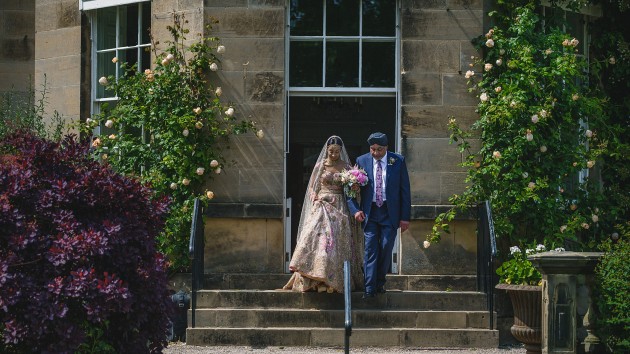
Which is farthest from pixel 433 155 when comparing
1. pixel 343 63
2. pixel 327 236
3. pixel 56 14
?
pixel 56 14

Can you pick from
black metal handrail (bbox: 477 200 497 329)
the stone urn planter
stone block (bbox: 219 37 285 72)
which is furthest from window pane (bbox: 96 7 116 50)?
the stone urn planter

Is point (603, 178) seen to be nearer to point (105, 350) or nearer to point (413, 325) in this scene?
point (413, 325)

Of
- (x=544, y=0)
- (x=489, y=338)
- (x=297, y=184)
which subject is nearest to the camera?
(x=489, y=338)

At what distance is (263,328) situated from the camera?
11.8m

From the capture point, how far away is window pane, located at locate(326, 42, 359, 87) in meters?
13.3

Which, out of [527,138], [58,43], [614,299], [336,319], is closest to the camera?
[614,299]

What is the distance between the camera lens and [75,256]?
7871 mm

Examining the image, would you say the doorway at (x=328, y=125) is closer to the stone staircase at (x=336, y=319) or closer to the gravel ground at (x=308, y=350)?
the stone staircase at (x=336, y=319)

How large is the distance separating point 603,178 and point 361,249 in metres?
3.60

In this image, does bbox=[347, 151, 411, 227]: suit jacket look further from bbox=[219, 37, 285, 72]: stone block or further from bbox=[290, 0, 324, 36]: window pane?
bbox=[290, 0, 324, 36]: window pane

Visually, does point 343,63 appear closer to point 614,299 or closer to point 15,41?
point 614,299

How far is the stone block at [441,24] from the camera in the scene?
13.0 metres

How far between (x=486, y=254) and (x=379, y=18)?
117 inches

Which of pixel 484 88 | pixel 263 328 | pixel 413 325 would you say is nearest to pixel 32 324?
pixel 263 328
